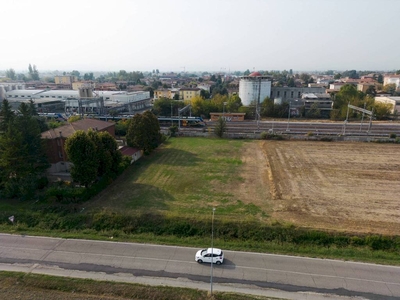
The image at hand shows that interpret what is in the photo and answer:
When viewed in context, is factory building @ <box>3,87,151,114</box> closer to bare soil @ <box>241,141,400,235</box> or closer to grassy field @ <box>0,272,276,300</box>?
bare soil @ <box>241,141,400,235</box>

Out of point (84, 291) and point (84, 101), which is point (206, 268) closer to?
point (84, 291)

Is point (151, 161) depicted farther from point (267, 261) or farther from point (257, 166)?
point (267, 261)

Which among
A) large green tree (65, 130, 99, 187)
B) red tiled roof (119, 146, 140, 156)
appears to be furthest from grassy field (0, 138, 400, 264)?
large green tree (65, 130, 99, 187)

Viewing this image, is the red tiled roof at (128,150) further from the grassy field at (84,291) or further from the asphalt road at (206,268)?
the grassy field at (84,291)

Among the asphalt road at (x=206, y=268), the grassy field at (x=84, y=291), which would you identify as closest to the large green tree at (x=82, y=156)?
the asphalt road at (x=206, y=268)

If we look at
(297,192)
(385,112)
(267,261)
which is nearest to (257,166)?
(297,192)

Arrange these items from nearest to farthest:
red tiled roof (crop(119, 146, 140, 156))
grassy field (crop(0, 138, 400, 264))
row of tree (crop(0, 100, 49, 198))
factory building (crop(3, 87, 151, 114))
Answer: grassy field (crop(0, 138, 400, 264)) < row of tree (crop(0, 100, 49, 198)) < red tiled roof (crop(119, 146, 140, 156)) < factory building (crop(3, 87, 151, 114))
